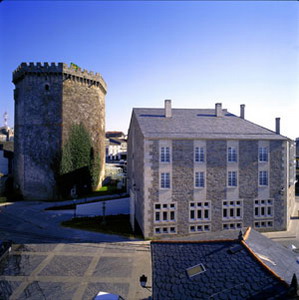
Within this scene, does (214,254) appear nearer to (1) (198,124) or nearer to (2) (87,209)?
(1) (198,124)

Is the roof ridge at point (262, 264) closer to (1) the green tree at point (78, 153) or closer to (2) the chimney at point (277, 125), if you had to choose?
(2) the chimney at point (277, 125)

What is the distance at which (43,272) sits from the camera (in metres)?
13.8

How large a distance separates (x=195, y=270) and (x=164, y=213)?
1132 cm

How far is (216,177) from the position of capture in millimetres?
19844

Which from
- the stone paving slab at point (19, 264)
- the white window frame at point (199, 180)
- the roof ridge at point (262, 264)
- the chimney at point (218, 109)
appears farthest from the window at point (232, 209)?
the stone paving slab at point (19, 264)

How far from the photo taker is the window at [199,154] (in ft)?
64.4

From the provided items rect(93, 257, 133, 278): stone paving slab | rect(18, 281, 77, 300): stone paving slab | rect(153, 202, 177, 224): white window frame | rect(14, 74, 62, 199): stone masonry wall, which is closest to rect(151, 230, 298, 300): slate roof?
rect(93, 257, 133, 278): stone paving slab

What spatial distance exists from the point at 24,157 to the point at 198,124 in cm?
2515

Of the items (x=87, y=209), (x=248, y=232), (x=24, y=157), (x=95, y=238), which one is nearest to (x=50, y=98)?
(x=24, y=157)

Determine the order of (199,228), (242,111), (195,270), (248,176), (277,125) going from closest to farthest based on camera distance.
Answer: (195,270) < (199,228) < (248,176) < (277,125) < (242,111)

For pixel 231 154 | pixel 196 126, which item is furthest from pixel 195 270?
pixel 196 126

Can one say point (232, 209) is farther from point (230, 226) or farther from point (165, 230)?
point (165, 230)

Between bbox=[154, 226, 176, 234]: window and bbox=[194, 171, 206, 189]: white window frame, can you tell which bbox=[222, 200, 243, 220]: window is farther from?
bbox=[154, 226, 176, 234]: window

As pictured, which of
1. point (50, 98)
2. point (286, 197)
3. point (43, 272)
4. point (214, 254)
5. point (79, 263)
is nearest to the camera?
point (214, 254)
